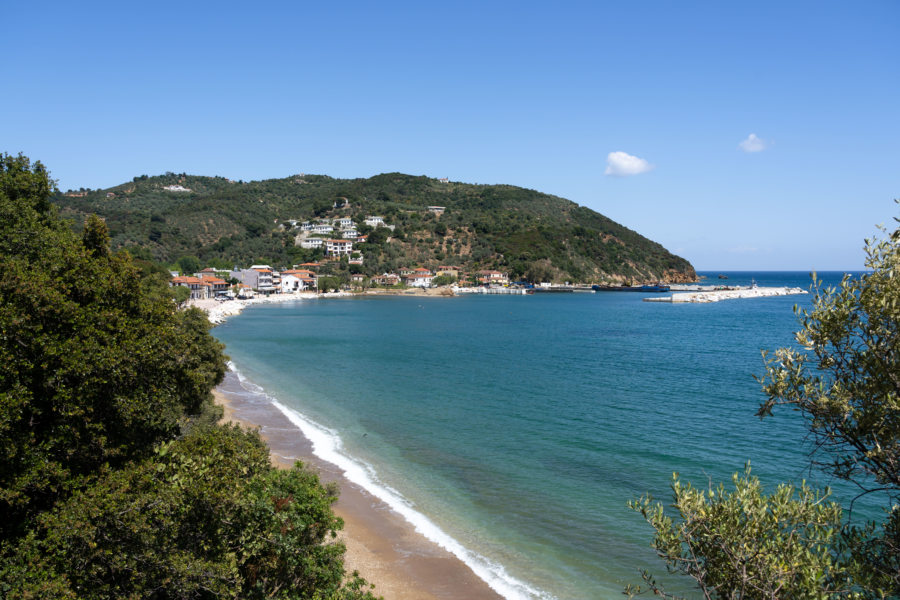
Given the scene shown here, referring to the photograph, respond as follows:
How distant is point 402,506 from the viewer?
635 inches

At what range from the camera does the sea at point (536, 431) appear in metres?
14.1

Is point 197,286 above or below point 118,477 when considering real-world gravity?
above

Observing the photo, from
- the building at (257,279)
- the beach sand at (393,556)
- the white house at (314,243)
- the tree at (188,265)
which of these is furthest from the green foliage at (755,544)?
the white house at (314,243)

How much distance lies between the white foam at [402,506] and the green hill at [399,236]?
371 feet

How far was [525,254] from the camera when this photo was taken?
146 metres

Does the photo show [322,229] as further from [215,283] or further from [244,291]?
[215,283]

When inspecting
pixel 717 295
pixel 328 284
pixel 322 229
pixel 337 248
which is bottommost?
pixel 717 295

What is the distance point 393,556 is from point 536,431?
11.5 meters

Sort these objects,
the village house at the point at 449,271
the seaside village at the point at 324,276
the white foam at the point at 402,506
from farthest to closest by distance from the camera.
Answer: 1. the village house at the point at 449,271
2. the seaside village at the point at 324,276
3. the white foam at the point at 402,506

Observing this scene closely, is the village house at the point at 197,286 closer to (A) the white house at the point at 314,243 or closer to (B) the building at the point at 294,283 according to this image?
(B) the building at the point at 294,283

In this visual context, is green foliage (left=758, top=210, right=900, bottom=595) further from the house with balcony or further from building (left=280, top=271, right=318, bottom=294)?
the house with balcony

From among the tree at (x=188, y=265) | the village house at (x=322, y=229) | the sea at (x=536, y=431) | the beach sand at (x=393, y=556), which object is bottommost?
the beach sand at (x=393, y=556)

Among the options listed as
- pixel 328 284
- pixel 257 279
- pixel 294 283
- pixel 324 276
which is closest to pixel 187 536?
pixel 257 279

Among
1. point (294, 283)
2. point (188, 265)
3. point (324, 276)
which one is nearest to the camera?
point (188, 265)
